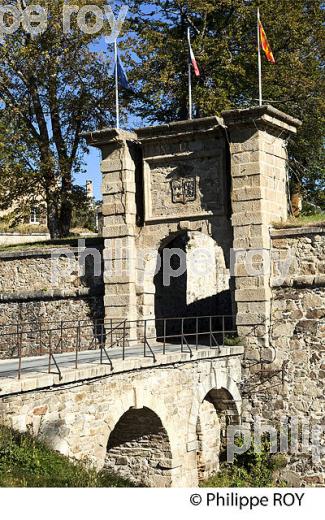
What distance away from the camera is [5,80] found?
23891 mm

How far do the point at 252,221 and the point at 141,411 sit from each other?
5110mm

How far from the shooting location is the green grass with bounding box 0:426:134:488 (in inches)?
356

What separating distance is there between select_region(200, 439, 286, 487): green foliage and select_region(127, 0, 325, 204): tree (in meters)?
10.9

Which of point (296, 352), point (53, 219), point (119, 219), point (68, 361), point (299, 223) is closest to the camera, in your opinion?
point (68, 361)

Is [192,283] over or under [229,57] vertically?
under

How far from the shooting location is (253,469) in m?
16.0

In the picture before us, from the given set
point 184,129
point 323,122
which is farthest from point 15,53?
point 323,122

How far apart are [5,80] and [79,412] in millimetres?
15403

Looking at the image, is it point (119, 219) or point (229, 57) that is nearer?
point (119, 219)

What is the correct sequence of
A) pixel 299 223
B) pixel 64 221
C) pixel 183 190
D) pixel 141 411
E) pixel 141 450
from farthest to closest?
1. pixel 64 221
2. pixel 183 190
3. pixel 299 223
4. pixel 141 450
5. pixel 141 411

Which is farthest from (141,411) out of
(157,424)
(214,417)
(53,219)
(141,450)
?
(53,219)

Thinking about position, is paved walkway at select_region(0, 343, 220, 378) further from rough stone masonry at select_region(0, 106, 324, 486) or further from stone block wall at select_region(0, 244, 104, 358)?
stone block wall at select_region(0, 244, 104, 358)

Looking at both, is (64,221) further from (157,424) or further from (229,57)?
(157,424)

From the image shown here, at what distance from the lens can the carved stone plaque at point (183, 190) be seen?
683 inches
